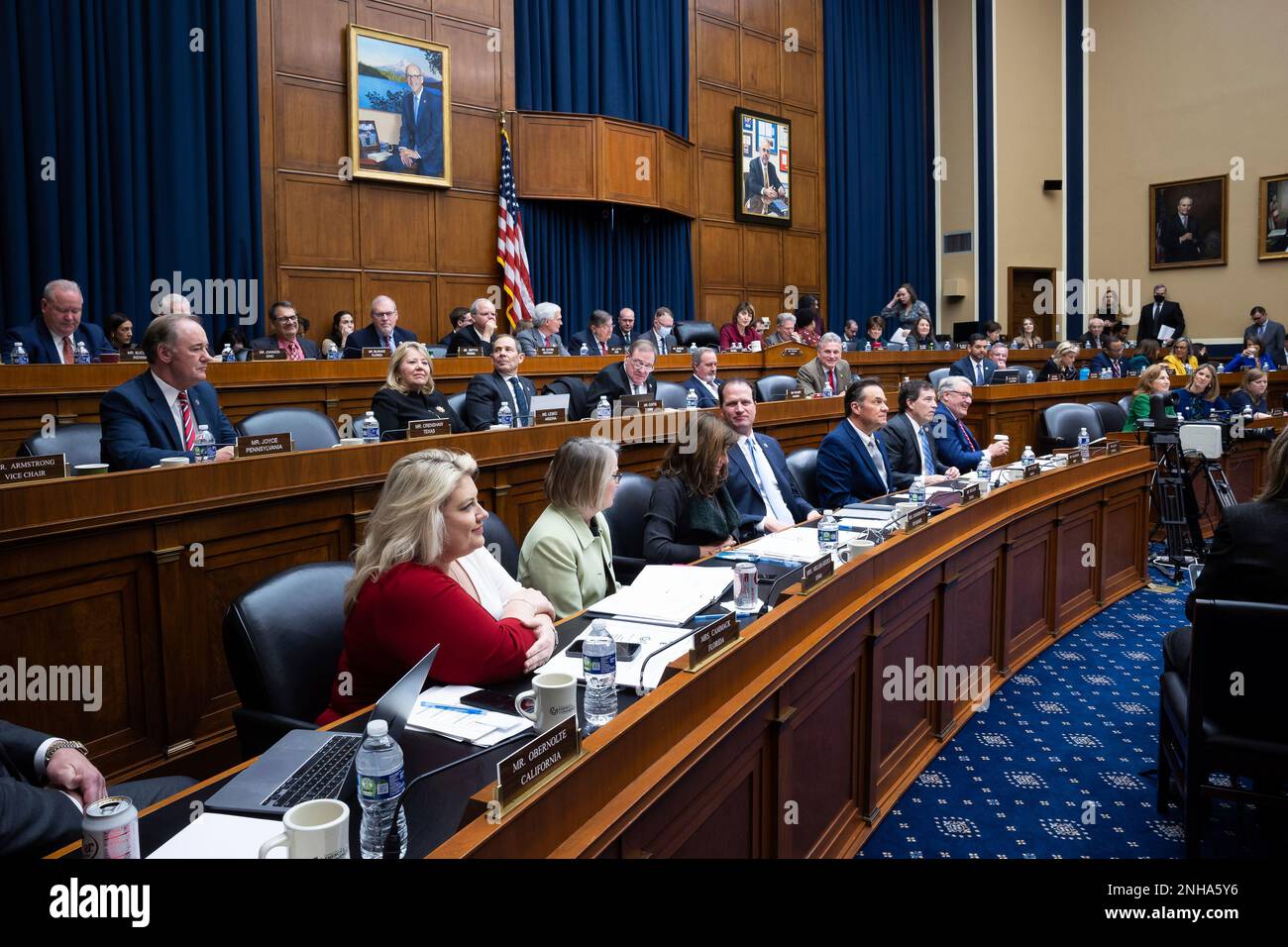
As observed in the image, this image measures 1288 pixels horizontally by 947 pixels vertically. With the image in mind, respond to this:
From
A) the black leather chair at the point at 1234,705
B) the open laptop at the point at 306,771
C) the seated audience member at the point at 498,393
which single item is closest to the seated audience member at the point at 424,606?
the open laptop at the point at 306,771

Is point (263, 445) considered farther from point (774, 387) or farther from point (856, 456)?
point (774, 387)

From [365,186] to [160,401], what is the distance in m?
4.91

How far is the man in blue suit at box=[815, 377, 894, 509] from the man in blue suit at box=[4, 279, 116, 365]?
13.9ft

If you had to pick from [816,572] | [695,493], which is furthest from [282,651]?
[695,493]

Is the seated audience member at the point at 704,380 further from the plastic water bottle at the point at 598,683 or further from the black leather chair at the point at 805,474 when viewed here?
the plastic water bottle at the point at 598,683

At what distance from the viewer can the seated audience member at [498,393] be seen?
189 inches

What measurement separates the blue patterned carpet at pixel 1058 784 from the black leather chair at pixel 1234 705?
0.29 m

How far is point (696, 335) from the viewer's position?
345 inches

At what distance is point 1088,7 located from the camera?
12.6 meters

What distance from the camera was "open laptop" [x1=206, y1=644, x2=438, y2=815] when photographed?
133 centimetres

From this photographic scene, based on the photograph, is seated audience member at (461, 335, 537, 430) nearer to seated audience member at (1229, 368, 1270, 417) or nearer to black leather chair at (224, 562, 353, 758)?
black leather chair at (224, 562, 353, 758)

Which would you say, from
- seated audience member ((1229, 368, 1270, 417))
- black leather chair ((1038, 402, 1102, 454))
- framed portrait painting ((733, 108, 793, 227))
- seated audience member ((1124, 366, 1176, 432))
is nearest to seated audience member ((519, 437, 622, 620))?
black leather chair ((1038, 402, 1102, 454))
